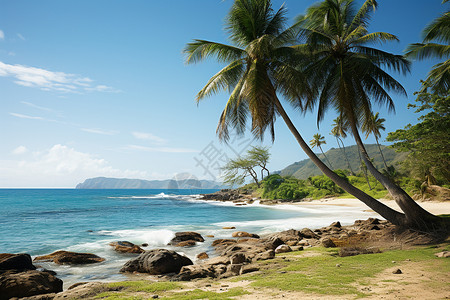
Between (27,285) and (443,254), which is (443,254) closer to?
(443,254)

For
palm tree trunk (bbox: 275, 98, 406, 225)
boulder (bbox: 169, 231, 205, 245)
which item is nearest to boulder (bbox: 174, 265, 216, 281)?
palm tree trunk (bbox: 275, 98, 406, 225)

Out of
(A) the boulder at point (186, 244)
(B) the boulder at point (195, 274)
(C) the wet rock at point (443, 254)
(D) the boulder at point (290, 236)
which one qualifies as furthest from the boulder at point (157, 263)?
(C) the wet rock at point (443, 254)

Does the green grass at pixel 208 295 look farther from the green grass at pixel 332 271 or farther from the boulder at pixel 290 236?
the boulder at pixel 290 236

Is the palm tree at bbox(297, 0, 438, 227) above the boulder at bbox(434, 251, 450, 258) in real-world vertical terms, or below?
above

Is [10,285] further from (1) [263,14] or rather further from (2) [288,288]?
(1) [263,14]

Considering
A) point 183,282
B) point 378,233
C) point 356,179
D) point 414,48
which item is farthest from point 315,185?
point 183,282

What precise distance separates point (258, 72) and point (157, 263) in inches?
301

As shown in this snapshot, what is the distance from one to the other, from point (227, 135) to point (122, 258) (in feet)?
22.3

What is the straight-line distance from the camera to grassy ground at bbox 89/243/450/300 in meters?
4.87

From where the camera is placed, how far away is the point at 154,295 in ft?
17.4

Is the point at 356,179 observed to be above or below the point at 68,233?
above

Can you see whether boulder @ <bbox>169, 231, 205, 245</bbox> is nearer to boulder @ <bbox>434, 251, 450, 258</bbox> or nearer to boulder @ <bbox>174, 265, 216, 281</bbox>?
boulder @ <bbox>174, 265, 216, 281</bbox>

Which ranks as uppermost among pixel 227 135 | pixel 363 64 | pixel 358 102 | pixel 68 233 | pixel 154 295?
pixel 363 64

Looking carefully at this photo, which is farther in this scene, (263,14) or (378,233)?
(263,14)
